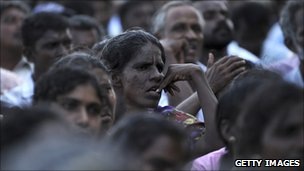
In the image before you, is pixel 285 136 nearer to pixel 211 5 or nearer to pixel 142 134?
pixel 142 134

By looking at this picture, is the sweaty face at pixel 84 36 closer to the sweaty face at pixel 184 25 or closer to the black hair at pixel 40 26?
the black hair at pixel 40 26

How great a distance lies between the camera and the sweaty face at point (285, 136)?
458 centimetres

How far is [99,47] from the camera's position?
702cm

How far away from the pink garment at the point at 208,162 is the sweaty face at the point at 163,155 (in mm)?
1058

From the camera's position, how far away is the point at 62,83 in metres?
5.27

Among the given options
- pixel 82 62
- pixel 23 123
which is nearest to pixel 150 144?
pixel 23 123

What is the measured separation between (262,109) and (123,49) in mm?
1892

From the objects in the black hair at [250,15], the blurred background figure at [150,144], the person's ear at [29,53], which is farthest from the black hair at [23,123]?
the black hair at [250,15]

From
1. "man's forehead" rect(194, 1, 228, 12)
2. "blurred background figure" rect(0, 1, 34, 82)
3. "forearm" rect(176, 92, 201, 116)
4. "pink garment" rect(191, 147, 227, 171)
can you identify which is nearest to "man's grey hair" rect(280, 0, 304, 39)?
"man's forehead" rect(194, 1, 228, 12)

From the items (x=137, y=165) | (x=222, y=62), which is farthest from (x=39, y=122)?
(x=222, y=62)

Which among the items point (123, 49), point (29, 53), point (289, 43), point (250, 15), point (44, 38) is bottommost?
point (123, 49)

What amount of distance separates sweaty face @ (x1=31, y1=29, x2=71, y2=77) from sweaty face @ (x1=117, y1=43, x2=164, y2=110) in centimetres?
293

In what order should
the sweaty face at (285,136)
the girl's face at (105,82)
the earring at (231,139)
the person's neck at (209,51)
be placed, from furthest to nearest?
the person's neck at (209,51) < the girl's face at (105,82) < the earring at (231,139) < the sweaty face at (285,136)

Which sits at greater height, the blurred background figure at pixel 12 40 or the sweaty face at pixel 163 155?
the blurred background figure at pixel 12 40
